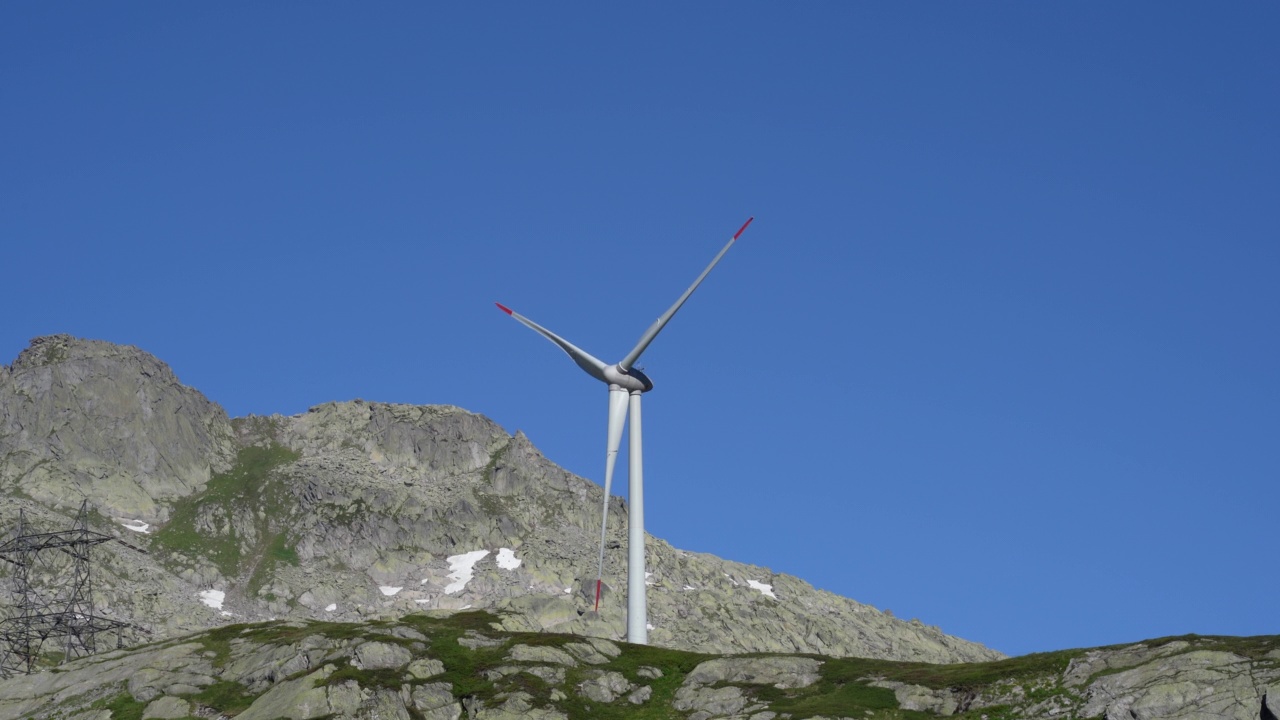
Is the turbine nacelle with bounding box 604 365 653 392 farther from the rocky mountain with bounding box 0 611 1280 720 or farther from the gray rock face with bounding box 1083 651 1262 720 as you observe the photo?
the gray rock face with bounding box 1083 651 1262 720

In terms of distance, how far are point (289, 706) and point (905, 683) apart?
4737cm

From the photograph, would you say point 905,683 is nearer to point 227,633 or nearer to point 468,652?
point 468,652

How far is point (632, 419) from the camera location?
394ft

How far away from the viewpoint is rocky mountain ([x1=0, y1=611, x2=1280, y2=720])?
8744cm

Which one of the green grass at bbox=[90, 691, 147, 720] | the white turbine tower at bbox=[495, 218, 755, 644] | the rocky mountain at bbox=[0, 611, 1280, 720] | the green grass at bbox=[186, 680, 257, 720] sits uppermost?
the white turbine tower at bbox=[495, 218, 755, 644]

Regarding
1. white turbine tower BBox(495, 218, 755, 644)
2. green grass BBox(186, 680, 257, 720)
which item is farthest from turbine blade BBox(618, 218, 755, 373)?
green grass BBox(186, 680, 257, 720)

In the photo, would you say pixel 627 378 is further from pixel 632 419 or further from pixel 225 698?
pixel 225 698

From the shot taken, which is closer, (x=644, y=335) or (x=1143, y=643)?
(x=1143, y=643)

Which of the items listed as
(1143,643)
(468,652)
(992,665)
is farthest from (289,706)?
(1143,643)

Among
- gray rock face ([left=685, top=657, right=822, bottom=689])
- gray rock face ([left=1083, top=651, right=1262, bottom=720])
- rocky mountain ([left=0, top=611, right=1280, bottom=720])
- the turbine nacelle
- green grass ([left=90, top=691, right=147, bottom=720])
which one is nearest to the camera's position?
gray rock face ([left=1083, top=651, right=1262, bottom=720])

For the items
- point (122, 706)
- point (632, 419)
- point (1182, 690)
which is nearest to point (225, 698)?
point (122, 706)

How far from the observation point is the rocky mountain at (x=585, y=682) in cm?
8744

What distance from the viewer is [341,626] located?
130625 millimetres

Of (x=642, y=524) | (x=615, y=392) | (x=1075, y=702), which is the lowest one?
(x=1075, y=702)
